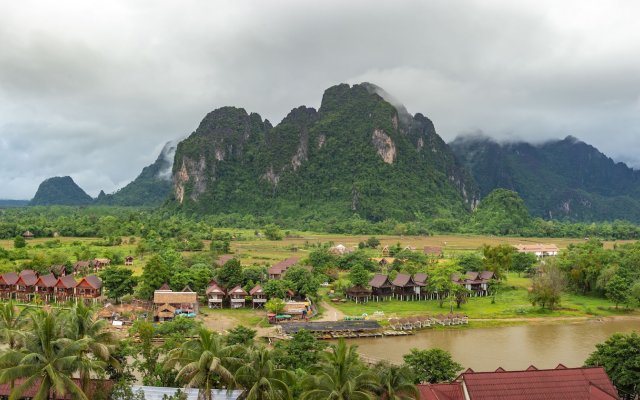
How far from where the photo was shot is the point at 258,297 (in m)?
37.4

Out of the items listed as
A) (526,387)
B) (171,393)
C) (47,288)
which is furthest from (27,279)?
(526,387)

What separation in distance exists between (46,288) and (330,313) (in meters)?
19.8

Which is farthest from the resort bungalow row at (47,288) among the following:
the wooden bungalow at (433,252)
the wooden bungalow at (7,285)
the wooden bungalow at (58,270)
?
the wooden bungalow at (433,252)

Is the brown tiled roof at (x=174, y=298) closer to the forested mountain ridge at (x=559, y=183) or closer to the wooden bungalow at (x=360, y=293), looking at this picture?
the wooden bungalow at (x=360, y=293)

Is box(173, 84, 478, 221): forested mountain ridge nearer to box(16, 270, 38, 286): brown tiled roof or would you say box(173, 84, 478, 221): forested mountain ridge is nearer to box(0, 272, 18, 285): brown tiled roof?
box(16, 270, 38, 286): brown tiled roof

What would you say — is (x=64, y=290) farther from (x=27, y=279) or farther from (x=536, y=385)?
(x=536, y=385)

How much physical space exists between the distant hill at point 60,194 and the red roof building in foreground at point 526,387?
7268 inches

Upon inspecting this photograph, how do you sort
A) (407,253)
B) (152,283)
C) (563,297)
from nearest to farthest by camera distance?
(152,283) < (563,297) < (407,253)

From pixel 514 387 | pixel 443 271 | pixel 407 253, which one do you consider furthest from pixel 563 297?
pixel 514 387

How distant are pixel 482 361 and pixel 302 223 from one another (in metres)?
84.1

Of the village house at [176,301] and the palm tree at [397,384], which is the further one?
the village house at [176,301]

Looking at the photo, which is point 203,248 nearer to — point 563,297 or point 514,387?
point 563,297

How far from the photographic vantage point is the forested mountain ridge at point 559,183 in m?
172

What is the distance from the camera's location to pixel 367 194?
119 m
